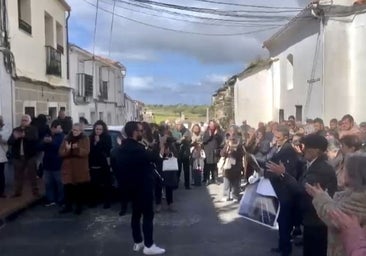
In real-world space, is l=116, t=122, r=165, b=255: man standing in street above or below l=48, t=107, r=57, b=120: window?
below

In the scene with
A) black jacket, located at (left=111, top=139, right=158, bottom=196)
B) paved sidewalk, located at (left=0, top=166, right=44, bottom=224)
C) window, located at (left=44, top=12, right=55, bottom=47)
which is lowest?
paved sidewalk, located at (left=0, top=166, right=44, bottom=224)

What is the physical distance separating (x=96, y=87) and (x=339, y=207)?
2968 cm

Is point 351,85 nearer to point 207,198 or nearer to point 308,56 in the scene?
point 308,56

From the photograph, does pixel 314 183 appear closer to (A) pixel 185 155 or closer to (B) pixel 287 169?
(B) pixel 287 169

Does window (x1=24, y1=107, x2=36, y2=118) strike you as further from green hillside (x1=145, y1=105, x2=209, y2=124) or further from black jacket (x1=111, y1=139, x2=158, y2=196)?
green hillside (x1=145, y1=105, x2=209, y2=124)

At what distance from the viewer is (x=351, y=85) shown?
16.7 m

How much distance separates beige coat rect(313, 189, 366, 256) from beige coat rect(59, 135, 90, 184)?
675cm

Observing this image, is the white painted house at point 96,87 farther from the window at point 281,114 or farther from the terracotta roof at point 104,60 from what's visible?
the window at point 281,114

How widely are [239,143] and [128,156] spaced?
5.11 metres

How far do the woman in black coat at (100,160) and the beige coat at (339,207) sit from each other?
719 cm

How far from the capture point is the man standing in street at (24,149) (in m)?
10.9

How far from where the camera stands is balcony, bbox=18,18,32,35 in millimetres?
14828

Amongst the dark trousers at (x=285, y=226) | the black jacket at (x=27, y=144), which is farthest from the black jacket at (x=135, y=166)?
the black jacket at (x=27, y=144)

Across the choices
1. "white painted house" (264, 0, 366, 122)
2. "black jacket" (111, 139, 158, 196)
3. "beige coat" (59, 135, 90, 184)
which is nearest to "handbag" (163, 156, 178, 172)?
"beige coat" (59, 135, 90, 184)
